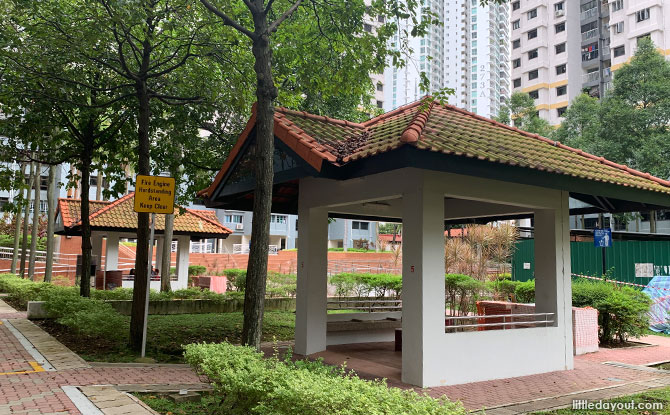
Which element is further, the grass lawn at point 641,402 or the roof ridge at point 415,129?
the roof ridge at point 415,129

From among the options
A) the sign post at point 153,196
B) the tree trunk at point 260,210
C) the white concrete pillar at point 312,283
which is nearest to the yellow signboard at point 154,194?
the sign post at point 153,196

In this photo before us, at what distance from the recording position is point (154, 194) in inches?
375

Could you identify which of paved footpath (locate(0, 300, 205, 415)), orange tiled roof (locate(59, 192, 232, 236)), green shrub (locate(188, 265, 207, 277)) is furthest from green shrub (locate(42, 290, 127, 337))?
green shrub (locate(188, 265, 207, 277))

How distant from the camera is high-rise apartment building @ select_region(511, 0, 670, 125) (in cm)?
4807

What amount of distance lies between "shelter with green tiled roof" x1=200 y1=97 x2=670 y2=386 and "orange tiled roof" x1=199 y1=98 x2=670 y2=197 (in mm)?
33

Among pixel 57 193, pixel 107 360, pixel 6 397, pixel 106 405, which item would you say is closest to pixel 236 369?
pixel 106 405

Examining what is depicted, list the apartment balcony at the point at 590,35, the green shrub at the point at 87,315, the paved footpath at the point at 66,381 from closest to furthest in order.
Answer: the paved footpath at the point at 66,381, the green shrub at the point at 87,315, the apartment balcony at the point at 590,35

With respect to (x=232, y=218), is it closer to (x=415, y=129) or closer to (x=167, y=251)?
(x=167, y=251)

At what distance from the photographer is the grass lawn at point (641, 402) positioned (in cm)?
657

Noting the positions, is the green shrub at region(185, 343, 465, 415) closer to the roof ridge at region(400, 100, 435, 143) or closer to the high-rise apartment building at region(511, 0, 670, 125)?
the roof ridge at region(400, 100, 435, 143)

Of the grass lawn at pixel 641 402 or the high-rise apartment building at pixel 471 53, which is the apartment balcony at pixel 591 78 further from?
the grass lawn at pixel 641 402

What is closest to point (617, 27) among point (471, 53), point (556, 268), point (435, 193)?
point (556, 268)

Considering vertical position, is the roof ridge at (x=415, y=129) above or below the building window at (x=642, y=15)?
below

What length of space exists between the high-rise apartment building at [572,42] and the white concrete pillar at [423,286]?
48.5 metres
